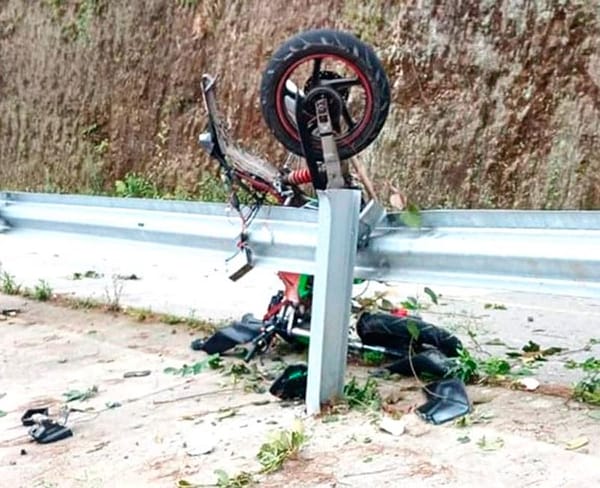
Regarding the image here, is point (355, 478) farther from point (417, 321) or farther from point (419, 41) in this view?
point (419, 41)

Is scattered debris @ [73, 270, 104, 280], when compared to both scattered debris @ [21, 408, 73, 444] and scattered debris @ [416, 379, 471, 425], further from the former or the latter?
scattered debris @ [416, 379, 471, 425]

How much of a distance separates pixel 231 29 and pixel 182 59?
1.03 metres

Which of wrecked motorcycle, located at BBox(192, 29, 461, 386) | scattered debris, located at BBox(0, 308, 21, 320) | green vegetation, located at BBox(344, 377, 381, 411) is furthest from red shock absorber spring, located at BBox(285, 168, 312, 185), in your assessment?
scattered debris, located at BBox(0, 308, 21, 320)

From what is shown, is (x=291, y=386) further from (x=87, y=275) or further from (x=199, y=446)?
(x=87, y=275)

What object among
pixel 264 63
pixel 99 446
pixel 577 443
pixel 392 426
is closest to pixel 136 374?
pixel 99 446

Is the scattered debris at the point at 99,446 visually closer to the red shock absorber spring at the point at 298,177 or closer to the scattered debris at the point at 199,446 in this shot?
the scattered debris at the point at 199,446

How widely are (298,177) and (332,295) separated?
86cm

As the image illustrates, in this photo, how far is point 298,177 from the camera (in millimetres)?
3363

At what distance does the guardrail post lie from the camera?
2.63 meters

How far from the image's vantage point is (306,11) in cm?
1015

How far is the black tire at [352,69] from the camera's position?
9.36ft

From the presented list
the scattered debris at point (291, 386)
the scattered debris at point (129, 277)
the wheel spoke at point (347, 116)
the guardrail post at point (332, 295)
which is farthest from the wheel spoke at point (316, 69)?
the scattered debris at point (129, 277)

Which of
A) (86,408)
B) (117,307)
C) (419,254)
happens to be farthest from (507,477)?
(117,307)

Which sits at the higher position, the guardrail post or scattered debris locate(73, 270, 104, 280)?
the guardrail post
